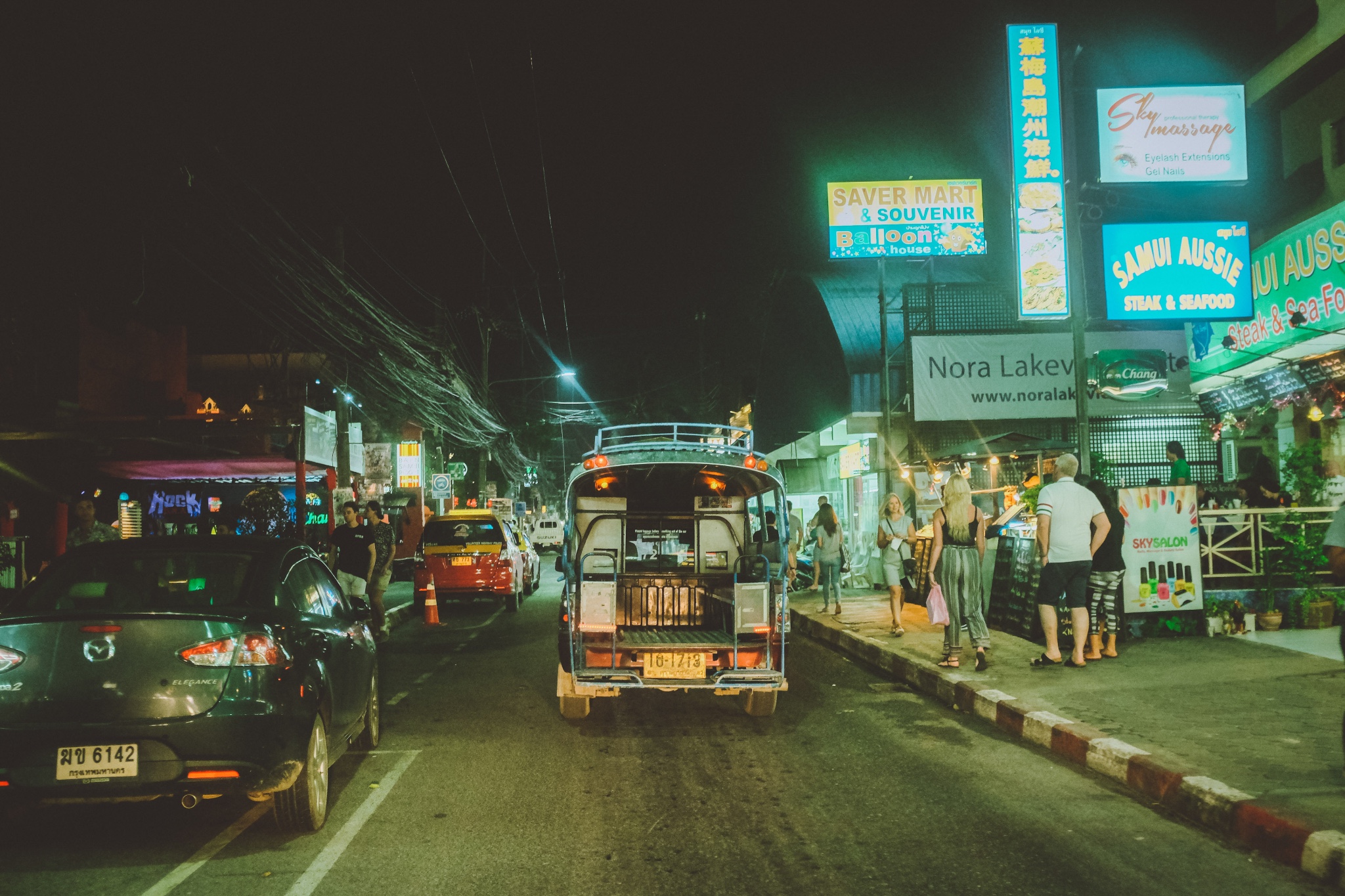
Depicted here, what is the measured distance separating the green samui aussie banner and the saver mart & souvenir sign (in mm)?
4861

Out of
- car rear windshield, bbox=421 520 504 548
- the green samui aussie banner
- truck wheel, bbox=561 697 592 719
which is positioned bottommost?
truck wheel, bbox=561 697 592 719

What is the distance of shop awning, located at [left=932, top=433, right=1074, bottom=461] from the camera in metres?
15.4

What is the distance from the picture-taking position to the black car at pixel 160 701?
14.4 ft

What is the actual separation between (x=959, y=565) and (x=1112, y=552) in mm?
1448

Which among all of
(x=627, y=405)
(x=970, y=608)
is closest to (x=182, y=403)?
(x=970, y=608)

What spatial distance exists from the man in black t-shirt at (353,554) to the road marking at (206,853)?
6803 millimetres

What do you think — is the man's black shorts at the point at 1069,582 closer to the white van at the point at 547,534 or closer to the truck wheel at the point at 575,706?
the truck wheel at the point at 575,706

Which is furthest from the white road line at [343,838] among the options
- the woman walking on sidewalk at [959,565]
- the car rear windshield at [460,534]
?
the car rear windshield at [460,534]

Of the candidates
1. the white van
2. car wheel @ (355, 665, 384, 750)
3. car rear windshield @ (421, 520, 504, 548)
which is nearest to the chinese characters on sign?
car rear windshield @ (421, 520, 504, 548)

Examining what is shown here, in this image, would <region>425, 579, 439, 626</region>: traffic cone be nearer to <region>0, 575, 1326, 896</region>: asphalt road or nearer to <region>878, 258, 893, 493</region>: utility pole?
<region>0, 575, 1326, 896</region>: asphalt road

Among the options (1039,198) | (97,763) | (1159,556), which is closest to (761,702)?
(97,763)

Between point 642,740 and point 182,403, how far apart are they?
1926 cm

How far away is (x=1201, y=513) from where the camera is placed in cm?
1096

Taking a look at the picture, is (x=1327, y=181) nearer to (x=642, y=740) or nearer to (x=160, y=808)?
(x=642, y=740)
